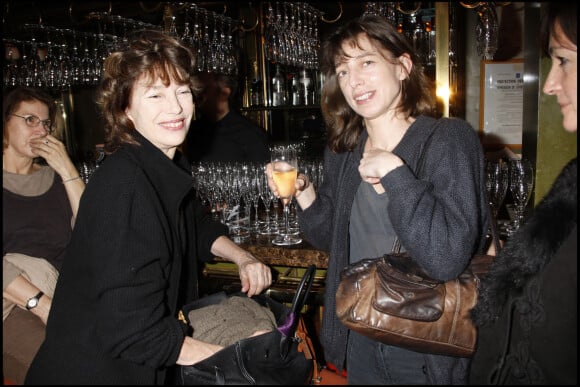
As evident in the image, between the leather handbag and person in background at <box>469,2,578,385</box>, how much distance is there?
46cm

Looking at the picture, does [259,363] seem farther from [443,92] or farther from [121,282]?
[443,92]

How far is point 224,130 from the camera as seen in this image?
441 centimetres

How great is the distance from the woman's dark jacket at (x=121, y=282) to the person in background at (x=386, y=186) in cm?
60

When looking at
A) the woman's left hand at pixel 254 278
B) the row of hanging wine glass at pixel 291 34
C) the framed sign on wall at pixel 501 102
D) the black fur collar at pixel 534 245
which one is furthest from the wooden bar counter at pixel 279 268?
the framed sign on wall at pixel 501 102

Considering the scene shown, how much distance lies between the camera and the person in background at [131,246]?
121 cm

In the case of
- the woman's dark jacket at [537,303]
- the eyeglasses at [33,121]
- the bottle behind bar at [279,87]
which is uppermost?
the bottle behind bar at [279,87]

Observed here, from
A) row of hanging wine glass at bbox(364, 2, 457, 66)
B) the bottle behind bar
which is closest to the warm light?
row of hanging wine glass at bbox(364, 2, 457, 66)

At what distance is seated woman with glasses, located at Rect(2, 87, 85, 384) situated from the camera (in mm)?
1973

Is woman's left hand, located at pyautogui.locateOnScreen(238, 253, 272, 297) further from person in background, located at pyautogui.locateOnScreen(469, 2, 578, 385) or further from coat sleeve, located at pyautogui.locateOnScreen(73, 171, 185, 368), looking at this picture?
person in background, located at pyautogui.locateOnScreen(469, 2, 578, 385)

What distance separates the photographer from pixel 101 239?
1213 millimetres

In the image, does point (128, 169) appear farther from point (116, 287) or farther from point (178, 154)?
point (178, 154)

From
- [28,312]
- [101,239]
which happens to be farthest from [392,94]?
[28,312]

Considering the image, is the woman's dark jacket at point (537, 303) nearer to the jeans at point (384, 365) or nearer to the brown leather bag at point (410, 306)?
the brown leather bag at point (410, 306)

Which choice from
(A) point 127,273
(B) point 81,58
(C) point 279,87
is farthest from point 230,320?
(C) point 279,87
